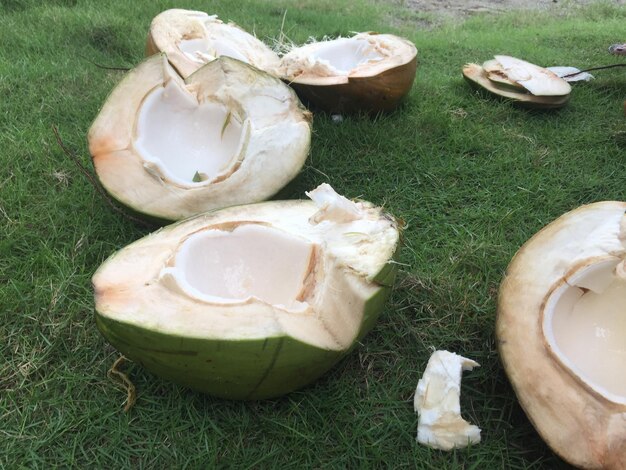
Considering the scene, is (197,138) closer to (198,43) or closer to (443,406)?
(198,43)

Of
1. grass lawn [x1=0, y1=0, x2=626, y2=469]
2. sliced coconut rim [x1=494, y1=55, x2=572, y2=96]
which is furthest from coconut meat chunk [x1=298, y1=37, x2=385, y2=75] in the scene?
sliced coconut rim [x1=494, y1=55, x2=572, y2=96]

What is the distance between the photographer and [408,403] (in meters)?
1.40

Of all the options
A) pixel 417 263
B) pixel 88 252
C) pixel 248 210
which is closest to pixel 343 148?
pixel 417 263

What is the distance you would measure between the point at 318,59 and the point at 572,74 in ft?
5.44

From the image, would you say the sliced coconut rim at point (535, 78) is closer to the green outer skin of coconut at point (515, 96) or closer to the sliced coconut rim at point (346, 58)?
the green outer skin of coconut at point (515, 96)

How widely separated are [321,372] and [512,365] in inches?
18.1

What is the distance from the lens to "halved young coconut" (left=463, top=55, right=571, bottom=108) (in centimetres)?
278

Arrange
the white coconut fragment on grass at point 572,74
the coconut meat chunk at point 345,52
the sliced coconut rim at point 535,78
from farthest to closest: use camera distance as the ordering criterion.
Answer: the white coconut fragment on grass at point 572,74
the coconut meat chunk at point 345,52
the sliced coconut rim at point 535,78

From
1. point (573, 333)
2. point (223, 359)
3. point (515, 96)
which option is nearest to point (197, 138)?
point (223, 359)

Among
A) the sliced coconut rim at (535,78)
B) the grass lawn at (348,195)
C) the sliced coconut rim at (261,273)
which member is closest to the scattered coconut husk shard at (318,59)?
the grass lawn at (348,195)

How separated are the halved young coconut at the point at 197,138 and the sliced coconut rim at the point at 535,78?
1451mm

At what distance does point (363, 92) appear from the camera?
248cm

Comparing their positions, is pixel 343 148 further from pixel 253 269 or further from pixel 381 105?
pixel 253 269

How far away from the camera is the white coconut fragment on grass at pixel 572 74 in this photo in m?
3.17
